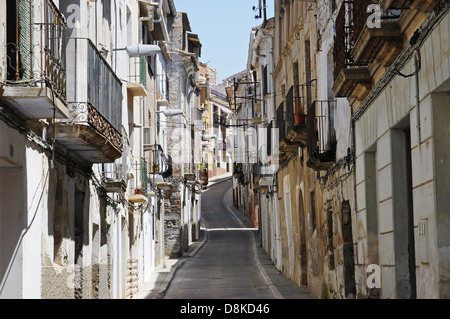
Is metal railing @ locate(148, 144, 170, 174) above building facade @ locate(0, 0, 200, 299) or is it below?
above

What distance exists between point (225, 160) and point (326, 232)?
73857 mm

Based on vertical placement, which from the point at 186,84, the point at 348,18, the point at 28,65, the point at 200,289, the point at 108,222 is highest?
the point at 186,84

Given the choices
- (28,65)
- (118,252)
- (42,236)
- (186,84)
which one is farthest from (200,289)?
(186,84)

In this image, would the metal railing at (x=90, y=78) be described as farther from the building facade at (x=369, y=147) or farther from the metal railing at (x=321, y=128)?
the metal railing at (x=321, y=128)

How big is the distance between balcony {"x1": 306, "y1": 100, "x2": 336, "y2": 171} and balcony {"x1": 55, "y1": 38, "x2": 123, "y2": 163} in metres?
4.77

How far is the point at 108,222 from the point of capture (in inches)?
719

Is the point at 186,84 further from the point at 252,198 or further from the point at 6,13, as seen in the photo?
the point at 6,13

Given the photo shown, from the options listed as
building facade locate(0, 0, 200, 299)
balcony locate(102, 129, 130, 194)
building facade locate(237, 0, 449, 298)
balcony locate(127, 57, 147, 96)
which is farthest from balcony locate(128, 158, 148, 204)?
building facade locate(237, 0, 449, 298)

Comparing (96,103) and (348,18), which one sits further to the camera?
(348,18)

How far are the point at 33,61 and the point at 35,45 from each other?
0.25m

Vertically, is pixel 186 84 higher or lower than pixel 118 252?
higher

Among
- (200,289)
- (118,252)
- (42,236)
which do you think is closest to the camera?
(42,236)

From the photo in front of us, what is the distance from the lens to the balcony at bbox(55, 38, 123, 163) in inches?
482
